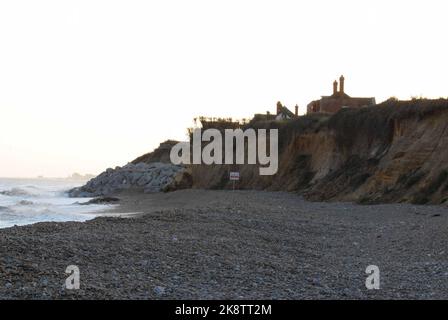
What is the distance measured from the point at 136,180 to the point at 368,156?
29977 mm

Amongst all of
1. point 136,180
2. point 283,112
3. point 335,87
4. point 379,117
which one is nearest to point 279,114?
point 283,112

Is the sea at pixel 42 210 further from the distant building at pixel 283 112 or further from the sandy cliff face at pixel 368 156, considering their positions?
the distant building at pixel 283 112

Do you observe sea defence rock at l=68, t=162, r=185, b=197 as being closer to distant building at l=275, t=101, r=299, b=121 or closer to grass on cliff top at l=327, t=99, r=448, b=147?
distant building at l=275, t=101, r=299, b=121

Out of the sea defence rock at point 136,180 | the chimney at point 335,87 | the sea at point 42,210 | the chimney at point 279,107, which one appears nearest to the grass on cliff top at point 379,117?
the sea at point 42,210

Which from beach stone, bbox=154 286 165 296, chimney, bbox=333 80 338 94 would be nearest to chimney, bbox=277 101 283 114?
chimney, bbox=333 80 338 94

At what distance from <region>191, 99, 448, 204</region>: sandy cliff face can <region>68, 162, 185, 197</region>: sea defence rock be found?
9484 mm

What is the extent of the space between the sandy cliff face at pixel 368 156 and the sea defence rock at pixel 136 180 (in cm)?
948

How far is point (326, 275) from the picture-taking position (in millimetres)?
10195

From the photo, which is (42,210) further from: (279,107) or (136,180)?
(279,107)

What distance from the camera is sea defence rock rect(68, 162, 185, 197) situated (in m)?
55.2

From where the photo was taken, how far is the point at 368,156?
33625mm
